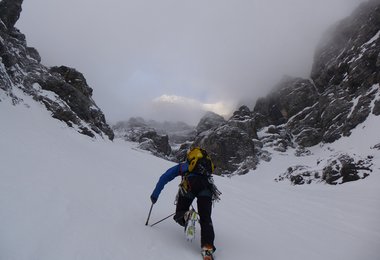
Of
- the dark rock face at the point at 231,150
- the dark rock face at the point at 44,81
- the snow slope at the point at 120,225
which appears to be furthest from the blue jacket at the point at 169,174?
the dark rock face at the point at 231,150

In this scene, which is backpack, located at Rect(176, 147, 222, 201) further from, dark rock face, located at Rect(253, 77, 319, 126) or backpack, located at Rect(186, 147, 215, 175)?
dark rock face, located at Rect(253, 77, 319, 126)

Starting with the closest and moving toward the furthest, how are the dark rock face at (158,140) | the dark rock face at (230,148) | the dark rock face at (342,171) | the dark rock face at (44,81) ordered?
the dark rock face at (342,171) < the dark rock face at (44,81) < the dark rock face at (230,148) < the dark rock face at (158,140)

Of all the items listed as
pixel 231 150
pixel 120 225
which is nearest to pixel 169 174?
pixel 120 225

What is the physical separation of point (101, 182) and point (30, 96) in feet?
87.1

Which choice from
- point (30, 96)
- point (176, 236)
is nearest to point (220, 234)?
point (176, 236)

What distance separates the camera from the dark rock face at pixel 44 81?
3419 centimetres

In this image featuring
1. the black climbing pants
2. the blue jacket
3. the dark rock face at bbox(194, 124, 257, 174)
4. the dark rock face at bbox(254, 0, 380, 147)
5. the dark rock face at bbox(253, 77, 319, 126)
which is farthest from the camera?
the dark rock face at bbox(253, 77, 319, 126)

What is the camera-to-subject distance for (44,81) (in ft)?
138

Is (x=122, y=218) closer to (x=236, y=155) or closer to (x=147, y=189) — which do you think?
(x=147, y=189)

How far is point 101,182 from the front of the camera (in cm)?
1055

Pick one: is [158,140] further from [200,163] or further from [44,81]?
[200,163]

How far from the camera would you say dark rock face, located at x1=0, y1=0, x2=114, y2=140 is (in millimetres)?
34188

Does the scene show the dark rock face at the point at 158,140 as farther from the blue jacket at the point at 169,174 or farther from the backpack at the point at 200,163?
the backpack at the point at 200,163

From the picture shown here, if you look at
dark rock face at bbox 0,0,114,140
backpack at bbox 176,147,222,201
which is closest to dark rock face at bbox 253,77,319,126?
dark rock face at bbox 0,0,114,140
